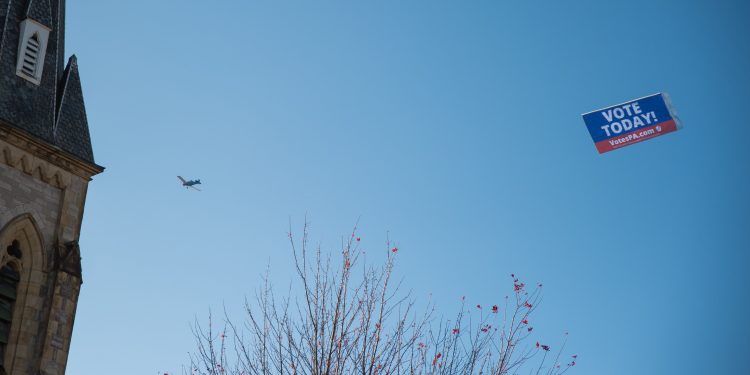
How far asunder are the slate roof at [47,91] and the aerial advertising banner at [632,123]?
15.9 metres

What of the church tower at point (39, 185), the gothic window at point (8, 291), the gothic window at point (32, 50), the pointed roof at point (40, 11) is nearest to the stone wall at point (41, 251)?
the church tower at point (39, 185)

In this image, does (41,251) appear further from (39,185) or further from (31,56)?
(31,56)

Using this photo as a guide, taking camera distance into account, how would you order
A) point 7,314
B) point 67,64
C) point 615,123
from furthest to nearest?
point 67,64
point 7,314
point 615,123

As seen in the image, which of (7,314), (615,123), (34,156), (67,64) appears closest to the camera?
(615,123)

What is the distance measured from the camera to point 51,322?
1102 inches

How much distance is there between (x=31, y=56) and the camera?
30891mm

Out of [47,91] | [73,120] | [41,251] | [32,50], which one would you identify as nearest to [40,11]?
[32,50]

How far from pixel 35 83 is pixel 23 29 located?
4.70 feet

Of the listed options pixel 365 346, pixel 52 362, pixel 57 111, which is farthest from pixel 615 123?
pixel 57 111

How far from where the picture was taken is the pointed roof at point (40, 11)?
31.1 metres

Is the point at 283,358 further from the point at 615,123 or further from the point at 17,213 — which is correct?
the point at 17,213

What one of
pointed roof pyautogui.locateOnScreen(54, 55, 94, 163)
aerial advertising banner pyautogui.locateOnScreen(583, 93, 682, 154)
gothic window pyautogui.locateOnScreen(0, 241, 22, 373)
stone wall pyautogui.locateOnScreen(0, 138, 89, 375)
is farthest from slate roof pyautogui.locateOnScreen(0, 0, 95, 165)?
aerial advertising banner pyautogui.locateOnScreen(583, 93, 682, 154)

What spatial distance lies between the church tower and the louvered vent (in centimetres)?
3

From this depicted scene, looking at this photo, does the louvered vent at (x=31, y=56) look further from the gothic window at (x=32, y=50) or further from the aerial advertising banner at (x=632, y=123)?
the aerial advertising banner at (x=632, y=123)
